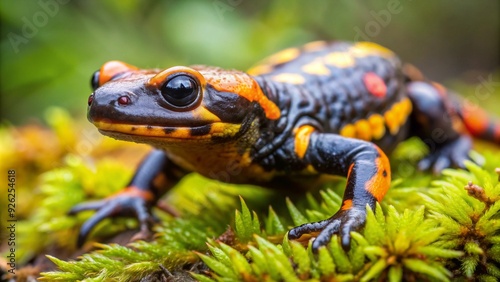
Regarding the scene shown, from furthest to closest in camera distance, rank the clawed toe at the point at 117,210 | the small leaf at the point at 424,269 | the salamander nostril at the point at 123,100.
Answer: the clawed toe at the point at 117,210 < the salamander nostril at the point at 123,100 < the small leaf at the point at 424,269

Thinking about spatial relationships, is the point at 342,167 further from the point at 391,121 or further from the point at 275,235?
the point at 391,121

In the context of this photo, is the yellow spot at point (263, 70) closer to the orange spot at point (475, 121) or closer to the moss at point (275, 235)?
the moss at point (275, 235)

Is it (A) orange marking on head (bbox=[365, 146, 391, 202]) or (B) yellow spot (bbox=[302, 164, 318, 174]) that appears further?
(B) yellow spot (bbox=[302, 164, 318, 174])

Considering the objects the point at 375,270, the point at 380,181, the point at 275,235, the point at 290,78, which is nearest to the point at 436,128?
the point at 290,78

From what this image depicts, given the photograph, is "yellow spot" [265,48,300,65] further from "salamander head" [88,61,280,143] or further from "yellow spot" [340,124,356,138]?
"salamander head" [88,61,280,143]

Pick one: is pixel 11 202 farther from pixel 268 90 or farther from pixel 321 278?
pixel 321 278

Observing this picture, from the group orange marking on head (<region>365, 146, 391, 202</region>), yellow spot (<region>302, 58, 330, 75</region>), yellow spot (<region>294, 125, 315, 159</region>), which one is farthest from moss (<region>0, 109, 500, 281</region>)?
yellow spot (<region>302, 58, 330, 75</region>)

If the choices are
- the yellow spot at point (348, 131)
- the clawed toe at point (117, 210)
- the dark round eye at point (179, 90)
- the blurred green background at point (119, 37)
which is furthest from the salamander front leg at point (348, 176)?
the blurred green background at point (119, 37)
